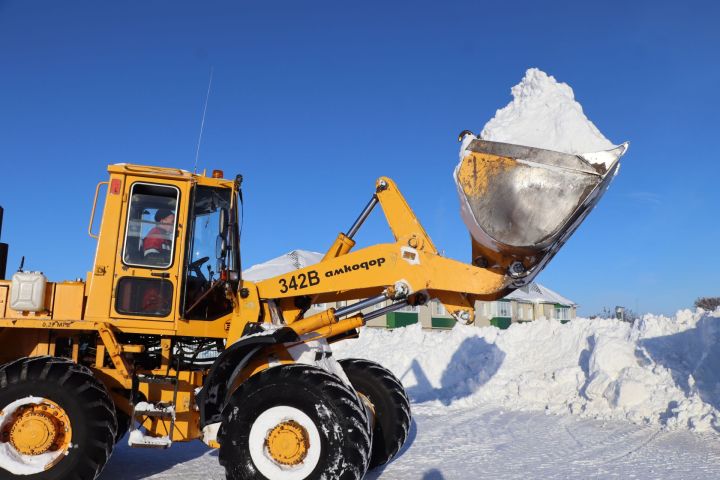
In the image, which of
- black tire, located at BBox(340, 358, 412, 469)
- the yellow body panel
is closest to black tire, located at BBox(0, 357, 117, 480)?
the yellow body panel

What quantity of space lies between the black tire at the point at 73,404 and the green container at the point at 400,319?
30.0 meters

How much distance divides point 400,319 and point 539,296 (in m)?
19.6

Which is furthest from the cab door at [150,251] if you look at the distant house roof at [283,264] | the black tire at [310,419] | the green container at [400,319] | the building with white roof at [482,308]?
the green container at [400,319]

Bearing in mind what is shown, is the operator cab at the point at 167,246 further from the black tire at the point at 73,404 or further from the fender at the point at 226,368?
the fender at the point at 226,368

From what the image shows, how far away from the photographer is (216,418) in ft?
15.9

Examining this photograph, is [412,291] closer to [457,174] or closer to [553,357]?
[457,174]

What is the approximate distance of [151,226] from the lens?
17.9ft

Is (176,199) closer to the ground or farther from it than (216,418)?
farther from it

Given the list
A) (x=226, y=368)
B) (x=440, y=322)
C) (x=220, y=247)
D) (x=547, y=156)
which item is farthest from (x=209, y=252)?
(x=440, y=322)

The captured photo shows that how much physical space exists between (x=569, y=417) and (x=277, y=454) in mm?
6178

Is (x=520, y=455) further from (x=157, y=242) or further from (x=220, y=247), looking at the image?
(x=157, y=242)

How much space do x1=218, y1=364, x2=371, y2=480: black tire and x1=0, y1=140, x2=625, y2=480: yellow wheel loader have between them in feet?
0.03

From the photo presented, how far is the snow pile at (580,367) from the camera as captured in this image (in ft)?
29.0

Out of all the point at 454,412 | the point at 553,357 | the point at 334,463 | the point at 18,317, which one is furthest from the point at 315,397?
the point at 553,357
